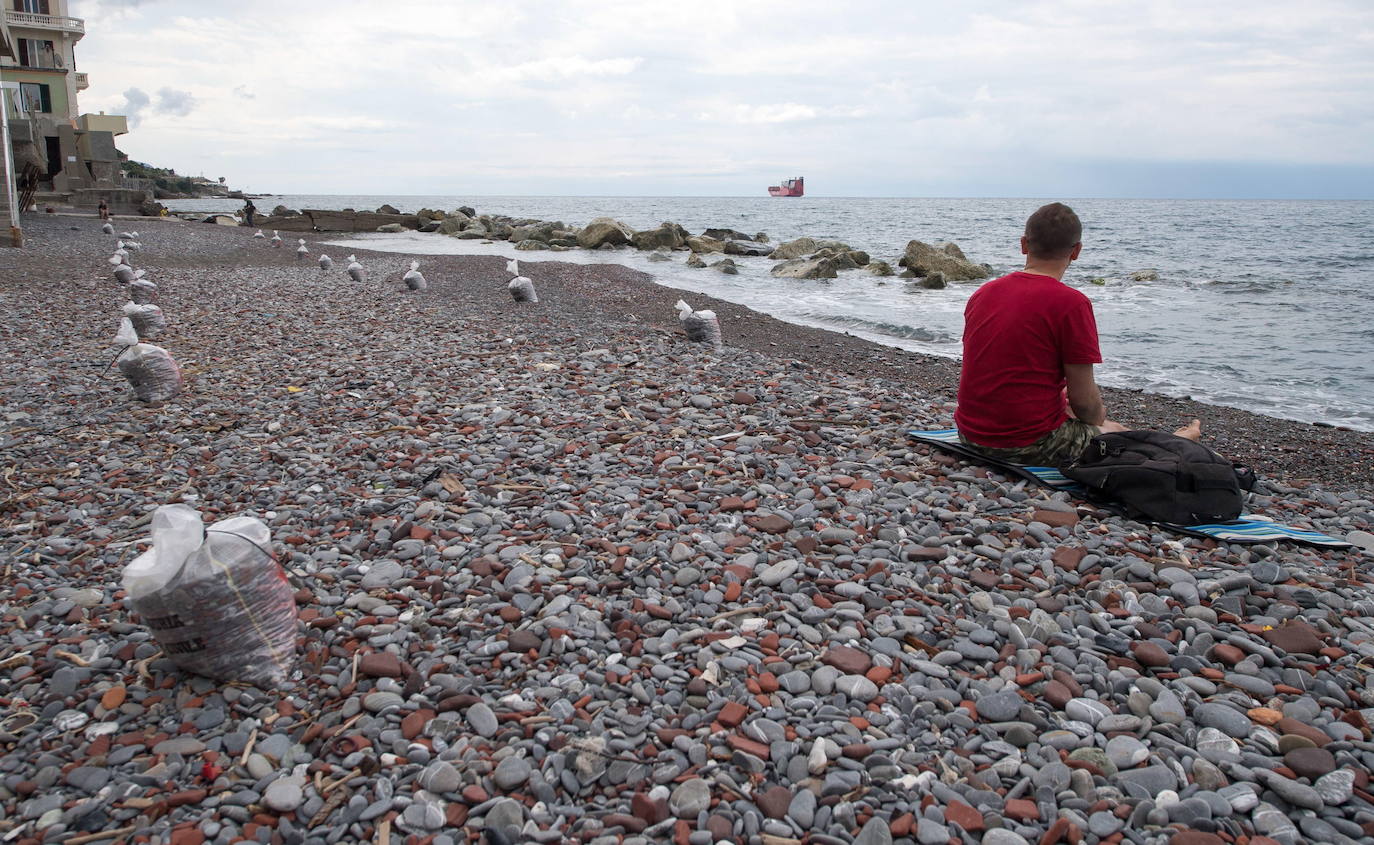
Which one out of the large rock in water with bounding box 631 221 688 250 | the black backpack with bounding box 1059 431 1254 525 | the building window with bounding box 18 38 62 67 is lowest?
the black backpack with bounding box 1059 431 1254 525

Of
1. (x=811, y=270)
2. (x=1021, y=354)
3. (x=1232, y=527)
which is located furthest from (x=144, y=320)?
(x=811, y=270)

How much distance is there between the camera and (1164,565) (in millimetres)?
4117

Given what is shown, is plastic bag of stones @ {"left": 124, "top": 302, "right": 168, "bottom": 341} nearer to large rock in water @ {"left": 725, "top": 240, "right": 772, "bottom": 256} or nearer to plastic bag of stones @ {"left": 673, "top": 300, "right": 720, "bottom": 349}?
plastic bag of stones @ {"left": 673, "top": 300, "right": 720, "bottom": 349}

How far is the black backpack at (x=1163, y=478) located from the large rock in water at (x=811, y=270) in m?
22.2

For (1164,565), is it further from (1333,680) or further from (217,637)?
(217,637)

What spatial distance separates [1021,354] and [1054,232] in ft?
2.49

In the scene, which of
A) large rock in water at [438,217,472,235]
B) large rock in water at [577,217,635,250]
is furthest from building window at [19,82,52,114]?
large rock in water at [577,217,635,250]

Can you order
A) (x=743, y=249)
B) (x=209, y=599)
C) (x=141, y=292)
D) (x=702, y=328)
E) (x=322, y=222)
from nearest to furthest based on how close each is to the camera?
(x=209, y=599) → (x=702, y=328) → (x=141, y=292) → (x=743, y=249) → (x=322, y=222)

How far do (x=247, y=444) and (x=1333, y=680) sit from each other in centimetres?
656

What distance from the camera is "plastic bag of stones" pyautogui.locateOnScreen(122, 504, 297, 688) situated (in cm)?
308

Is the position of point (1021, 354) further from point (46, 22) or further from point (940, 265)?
point (46, 22)

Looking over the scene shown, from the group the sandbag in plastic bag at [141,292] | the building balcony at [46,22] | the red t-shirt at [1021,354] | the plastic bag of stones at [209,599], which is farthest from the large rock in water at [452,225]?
the plastic bag of stones at [209,599]

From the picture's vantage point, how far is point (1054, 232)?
4926mm

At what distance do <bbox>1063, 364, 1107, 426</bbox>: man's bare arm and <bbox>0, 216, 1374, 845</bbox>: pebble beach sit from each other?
733mm
